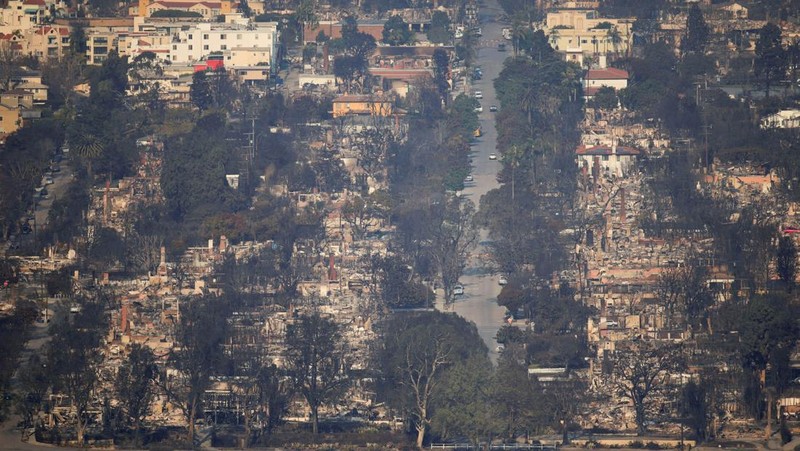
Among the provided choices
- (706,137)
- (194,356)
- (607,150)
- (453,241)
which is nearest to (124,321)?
(194,356)

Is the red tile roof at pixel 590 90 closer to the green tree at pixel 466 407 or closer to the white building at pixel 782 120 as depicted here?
the white building at pixel 782 120

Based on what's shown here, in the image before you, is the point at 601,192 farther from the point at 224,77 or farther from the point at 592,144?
the point at 224,77

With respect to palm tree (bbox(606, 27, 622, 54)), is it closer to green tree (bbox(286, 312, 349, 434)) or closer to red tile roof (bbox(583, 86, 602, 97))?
red tile roof (bbox(583, 86, 602, 97))

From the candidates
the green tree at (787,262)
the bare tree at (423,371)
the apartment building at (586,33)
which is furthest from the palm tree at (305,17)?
the bare tree at (423,371)

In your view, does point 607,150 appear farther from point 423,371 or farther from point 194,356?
point 423,371

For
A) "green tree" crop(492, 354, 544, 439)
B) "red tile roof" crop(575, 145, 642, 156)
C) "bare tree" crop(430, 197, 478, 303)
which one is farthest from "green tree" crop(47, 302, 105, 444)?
"red tile roof" crop(575, 145, 642, 156)
